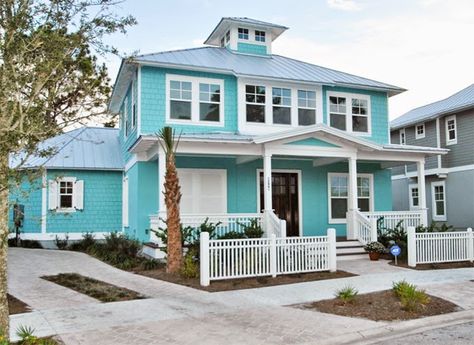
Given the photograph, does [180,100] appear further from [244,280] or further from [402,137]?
[402,137]

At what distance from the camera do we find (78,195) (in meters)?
18.1

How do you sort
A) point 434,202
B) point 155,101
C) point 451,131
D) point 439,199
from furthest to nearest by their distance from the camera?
point 434,202, point 439,199, point 451,131, point 155,101

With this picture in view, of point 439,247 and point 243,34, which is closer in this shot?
point 439,247

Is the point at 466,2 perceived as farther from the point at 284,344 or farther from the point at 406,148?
the point at 284,344

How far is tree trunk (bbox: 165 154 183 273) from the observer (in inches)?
435

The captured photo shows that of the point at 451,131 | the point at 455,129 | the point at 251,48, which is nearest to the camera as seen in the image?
the point at 251,48

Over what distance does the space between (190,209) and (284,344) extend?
31.1 ft

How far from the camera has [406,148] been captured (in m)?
16.1

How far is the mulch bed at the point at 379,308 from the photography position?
7535mm

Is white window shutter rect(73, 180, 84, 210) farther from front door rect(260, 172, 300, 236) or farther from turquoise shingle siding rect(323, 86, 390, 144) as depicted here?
turquoise shingle siding rect(323, 86, 390, 144)

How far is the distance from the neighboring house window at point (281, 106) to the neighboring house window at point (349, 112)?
5.75ft

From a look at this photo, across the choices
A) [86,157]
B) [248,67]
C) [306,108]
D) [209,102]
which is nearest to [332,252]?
[306,108]

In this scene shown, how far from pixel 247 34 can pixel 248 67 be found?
9.45ft

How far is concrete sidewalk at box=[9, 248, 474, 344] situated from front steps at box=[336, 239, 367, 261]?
216 centimetres
